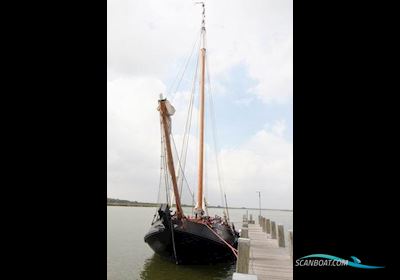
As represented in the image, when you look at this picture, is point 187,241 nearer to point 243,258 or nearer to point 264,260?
point 264,260

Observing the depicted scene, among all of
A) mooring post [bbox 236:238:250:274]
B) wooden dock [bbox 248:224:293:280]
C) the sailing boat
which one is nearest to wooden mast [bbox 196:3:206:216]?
the sailing boat

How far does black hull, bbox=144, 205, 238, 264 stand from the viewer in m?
15.8

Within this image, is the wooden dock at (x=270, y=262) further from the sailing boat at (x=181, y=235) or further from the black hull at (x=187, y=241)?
the black hull at (x=187, y=241)

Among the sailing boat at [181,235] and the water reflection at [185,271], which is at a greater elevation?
the sailing boat at [181,235]

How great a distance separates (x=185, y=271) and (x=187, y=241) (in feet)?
5.74

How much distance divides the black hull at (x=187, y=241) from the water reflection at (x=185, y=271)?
1.17 ft

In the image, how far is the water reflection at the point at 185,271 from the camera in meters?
15.8

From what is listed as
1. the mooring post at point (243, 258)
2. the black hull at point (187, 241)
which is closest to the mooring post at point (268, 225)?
the black hull at point (187, 241)

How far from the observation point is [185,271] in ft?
53.5

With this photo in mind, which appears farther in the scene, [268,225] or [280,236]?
[268,225]

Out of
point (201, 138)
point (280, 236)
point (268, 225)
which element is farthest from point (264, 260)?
point (201, 138)

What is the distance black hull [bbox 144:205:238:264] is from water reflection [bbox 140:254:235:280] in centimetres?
36
